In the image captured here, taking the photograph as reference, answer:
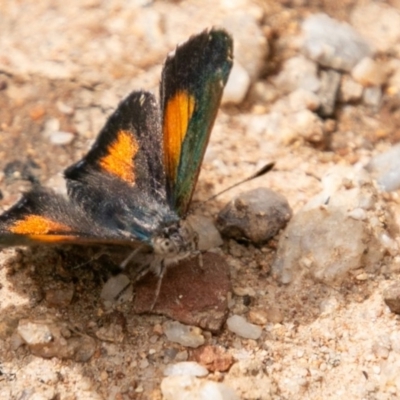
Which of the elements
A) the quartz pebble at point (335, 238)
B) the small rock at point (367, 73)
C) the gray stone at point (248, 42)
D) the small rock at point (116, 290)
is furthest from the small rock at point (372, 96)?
the small rock at point (116, 290)

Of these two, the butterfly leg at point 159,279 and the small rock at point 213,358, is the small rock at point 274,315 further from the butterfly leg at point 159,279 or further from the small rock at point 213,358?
the butterfly leg at point 159,279

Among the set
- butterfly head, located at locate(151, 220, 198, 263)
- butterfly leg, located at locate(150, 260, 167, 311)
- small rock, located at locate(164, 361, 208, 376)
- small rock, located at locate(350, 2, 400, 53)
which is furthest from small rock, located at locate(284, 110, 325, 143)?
small rock, located at locate(164, 361, 208, 376)

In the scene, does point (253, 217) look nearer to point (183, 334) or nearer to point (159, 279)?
point (159, 279)

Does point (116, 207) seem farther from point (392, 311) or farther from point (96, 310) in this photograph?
point (392, 311)

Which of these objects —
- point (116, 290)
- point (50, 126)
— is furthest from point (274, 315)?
point (50, 126)

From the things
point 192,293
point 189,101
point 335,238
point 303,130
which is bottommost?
point 192,293

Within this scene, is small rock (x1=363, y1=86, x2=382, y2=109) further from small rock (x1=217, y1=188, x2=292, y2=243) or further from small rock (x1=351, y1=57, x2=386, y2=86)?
small rock (x1=217, y1=188, x2=292, y2=243)

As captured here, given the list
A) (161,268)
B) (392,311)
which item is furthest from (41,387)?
(392,311)
